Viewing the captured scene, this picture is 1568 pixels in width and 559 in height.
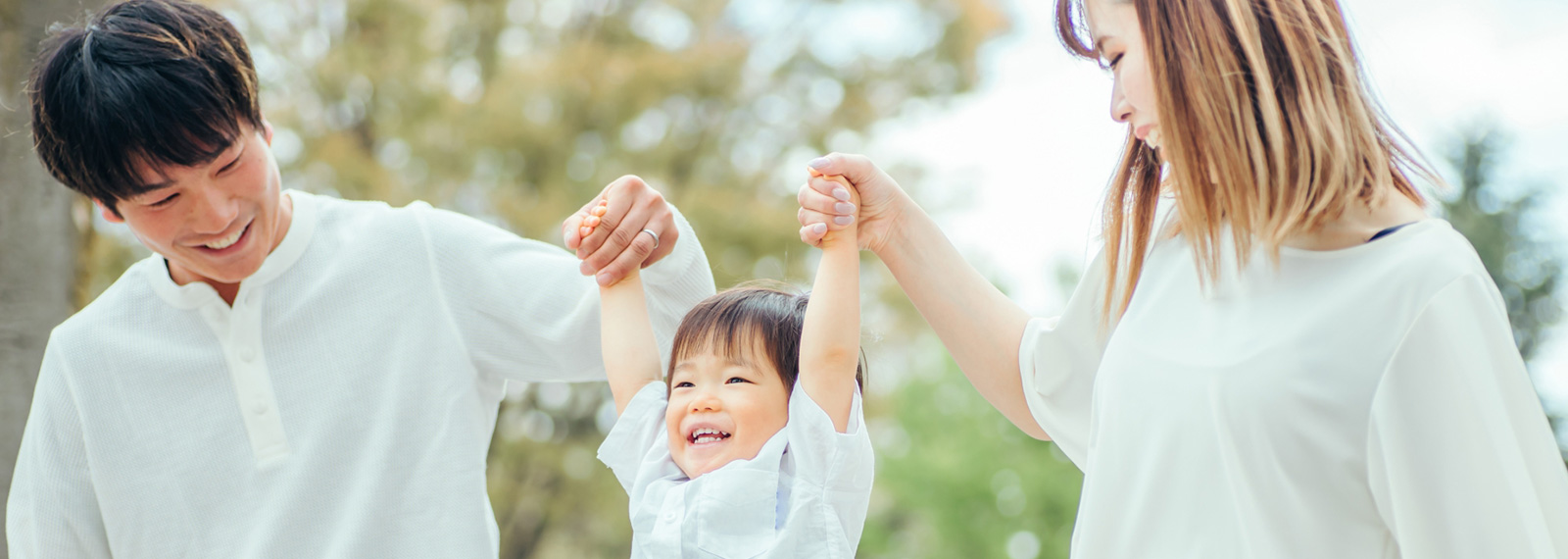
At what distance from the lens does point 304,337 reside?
6.98 feet

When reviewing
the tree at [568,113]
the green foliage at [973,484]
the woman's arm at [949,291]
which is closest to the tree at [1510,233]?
the green foliage at [973,484]

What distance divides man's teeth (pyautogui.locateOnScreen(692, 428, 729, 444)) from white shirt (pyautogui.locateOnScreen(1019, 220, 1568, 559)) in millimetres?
622

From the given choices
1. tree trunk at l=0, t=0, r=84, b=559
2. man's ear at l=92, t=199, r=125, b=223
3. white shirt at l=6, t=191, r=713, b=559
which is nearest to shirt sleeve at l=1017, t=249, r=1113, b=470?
white shirt at l=6, t=191, r=713, b=559

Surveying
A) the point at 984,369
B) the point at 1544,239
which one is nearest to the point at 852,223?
the point at 984,369

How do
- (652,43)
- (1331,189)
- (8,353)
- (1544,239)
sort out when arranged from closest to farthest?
(1331,189) < (8,353) < (652,43) < (1544,239)

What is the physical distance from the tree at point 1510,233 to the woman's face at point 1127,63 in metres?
18.8

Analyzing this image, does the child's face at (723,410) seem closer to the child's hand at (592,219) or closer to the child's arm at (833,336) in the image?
the child's arm at (833,336)

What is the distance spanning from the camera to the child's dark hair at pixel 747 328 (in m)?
1.92

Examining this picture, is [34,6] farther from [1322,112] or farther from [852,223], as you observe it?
[1322,112]

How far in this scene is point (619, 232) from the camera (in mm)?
1985

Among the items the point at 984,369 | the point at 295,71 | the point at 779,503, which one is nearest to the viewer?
the point at 779,503

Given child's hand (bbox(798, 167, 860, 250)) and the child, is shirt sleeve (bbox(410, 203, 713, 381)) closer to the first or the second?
the child

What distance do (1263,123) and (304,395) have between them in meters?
1.69

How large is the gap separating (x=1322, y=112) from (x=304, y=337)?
176cm
